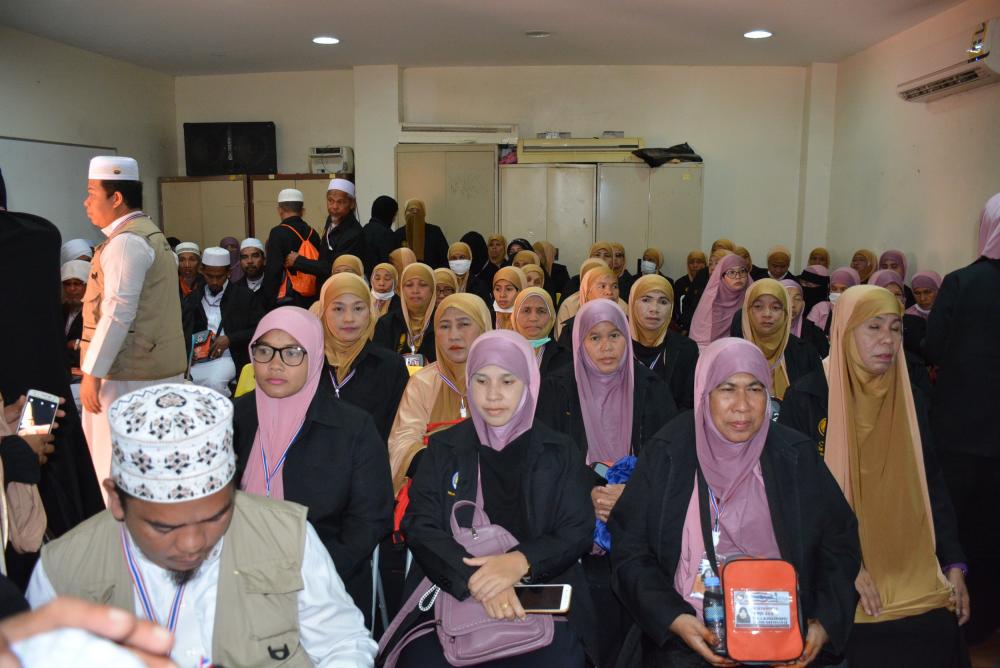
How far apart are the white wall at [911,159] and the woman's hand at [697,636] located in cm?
588

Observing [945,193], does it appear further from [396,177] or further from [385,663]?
[385,663]

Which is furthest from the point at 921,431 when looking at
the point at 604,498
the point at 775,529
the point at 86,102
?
the point at 86,102

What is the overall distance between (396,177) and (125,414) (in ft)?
30.1

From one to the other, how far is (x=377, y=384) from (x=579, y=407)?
102 centimetres

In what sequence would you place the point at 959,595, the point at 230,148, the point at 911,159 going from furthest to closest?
the point at 230,148 → the point at 911,159 → the point at 959,595

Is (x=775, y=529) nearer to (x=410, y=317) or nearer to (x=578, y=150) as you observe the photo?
(x=410, y=317)

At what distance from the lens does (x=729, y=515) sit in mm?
2289

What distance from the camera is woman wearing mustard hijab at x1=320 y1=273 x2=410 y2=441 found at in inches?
144

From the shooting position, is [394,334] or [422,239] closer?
[394,334]

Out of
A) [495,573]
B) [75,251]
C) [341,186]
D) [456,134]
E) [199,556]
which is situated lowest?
[495,573]

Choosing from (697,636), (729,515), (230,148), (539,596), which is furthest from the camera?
(230,148)

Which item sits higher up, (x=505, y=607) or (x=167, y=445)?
(x=167, y=445)

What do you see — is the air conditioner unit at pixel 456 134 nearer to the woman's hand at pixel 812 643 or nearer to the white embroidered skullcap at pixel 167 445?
the woman's hand at pixel 812 643

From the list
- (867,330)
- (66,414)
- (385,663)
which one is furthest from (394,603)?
Result: (867,330)
